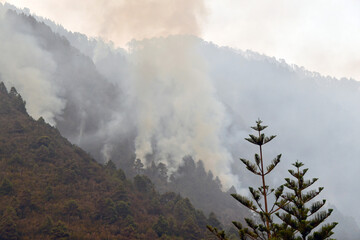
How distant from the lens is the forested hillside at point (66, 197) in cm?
6581

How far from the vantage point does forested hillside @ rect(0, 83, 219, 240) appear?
6581cm

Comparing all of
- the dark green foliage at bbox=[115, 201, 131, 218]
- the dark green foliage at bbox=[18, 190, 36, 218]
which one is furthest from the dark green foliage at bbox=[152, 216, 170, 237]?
the dark green foliage at bbox=[18, 190, 36, 218]

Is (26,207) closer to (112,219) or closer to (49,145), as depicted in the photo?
(112,219)

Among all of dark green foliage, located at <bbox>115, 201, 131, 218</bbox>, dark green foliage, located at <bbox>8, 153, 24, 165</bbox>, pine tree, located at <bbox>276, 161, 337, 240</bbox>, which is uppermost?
dark green foliage, located at <bbox>8, 153, 24, 165</bbox>

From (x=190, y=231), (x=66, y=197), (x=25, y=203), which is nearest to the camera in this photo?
(x=25, y=203)

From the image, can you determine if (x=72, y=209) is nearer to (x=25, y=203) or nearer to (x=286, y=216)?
(x=25, y=203)

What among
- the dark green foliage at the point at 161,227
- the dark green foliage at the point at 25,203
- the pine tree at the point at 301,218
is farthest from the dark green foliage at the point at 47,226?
the pine tree at the point at 301,218

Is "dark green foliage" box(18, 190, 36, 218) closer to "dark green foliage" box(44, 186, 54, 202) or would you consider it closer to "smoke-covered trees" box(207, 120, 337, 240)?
"dark green foliage" box(44, 186, 54, 202)

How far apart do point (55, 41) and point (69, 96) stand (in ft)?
118

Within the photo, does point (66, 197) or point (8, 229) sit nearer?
point (8, 229)

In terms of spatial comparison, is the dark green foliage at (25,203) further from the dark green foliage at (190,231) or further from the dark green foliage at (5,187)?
the dark green foliage at (190,231)

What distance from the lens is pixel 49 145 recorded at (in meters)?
93.5

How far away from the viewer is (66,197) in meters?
78.9

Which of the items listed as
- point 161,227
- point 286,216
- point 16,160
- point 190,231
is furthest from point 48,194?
point 286,216
